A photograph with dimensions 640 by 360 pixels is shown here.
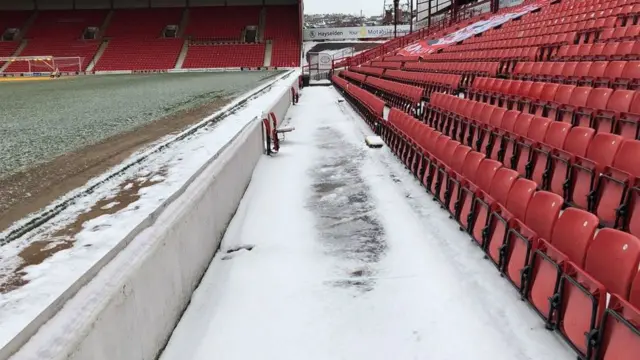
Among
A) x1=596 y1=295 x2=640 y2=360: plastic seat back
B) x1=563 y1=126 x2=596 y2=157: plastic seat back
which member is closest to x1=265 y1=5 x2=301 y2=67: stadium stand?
x1=563 y1=126 x2=596 y2=157: plastic seat back

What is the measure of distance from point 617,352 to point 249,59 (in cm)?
3373

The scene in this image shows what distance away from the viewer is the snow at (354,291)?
102 inches

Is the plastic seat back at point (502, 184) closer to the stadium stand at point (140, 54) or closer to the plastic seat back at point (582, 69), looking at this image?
the plastic seat back at point (582, 69)

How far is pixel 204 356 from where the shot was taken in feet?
8.37

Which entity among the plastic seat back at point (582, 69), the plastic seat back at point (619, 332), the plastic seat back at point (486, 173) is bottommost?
the plastic seat back at point (619, 332)

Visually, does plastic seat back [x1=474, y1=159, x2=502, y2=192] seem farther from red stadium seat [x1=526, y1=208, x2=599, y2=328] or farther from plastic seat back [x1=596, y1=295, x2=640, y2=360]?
plastic seat back [x1=596, y1=295, x2=640, y2=360]

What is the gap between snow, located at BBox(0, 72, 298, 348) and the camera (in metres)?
2.07

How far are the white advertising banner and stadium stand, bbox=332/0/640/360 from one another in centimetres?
2547

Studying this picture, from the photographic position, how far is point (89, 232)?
2961 millimetres

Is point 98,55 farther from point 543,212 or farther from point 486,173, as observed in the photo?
point 543,212

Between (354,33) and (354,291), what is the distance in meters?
33.0

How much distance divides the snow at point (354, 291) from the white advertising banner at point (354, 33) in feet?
100

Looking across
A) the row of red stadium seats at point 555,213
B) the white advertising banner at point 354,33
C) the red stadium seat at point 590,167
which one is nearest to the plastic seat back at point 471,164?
the row of red stadium seats at point 555,213

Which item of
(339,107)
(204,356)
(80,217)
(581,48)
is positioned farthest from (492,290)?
(339,107)
